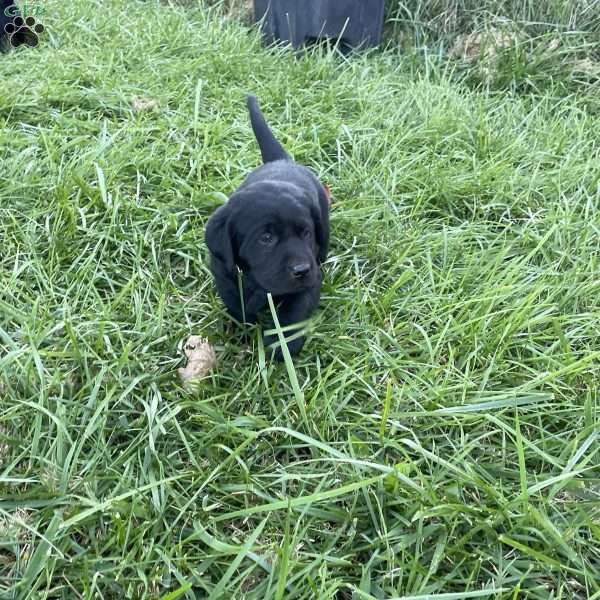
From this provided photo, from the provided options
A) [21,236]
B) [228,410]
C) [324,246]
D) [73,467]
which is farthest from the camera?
[21,236]

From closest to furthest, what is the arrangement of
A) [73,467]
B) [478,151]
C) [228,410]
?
1. [73,467]
2. [228,410]
3. [478,151]

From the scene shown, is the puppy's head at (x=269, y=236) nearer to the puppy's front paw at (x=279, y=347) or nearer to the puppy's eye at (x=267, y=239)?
the puppy's eye at (x=267, y=239)

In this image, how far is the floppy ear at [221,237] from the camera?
211cm

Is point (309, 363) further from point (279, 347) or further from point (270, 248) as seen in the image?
point (270, 248)

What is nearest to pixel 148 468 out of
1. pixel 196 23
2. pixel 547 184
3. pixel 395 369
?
pixel 395 369

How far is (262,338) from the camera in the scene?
2.25 m

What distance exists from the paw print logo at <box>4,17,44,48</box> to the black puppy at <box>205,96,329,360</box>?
295cm

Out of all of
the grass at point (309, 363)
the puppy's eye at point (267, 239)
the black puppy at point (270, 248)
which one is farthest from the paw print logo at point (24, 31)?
the puppy's eye at point (267, 239)

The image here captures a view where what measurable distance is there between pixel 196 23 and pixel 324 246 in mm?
3193

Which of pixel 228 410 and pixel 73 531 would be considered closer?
pixel 73 531

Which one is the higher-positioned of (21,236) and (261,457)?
(21,236)

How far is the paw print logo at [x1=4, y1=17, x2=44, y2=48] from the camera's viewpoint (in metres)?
4.27

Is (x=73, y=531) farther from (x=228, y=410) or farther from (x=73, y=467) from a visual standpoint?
(x=228, y=410)

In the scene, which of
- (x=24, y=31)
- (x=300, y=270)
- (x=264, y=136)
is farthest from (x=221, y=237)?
(x=24, y=31)
